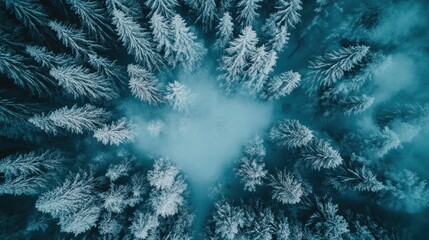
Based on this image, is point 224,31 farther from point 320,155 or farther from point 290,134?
point 320,155

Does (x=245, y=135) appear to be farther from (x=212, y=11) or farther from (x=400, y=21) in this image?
(x=400, y=21)

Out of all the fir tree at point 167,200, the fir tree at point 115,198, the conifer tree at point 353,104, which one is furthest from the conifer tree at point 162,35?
the conifer tree at point 353,104

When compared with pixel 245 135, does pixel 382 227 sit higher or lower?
lower

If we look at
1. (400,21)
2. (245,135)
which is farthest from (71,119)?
(400,21)

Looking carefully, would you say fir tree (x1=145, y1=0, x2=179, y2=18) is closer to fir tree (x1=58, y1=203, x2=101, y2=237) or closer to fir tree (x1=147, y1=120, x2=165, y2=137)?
fir tree (x1=147, y1=120, x2=165, y2=137)

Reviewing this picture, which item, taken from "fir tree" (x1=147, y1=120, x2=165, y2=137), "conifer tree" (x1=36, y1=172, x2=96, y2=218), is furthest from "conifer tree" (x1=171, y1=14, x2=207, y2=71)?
"conifer tree" (x1=36, y1=172, x2=96, y2=218)
